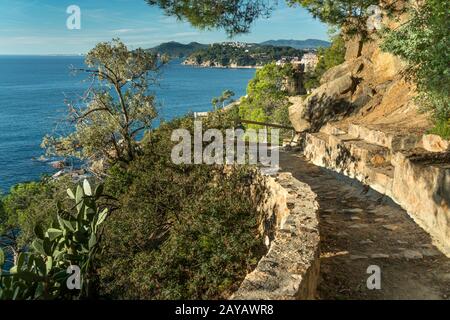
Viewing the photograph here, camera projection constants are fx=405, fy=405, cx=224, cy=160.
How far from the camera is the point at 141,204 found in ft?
34.8

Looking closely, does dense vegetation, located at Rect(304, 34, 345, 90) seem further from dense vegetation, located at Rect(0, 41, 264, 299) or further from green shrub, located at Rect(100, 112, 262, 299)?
green shrub, located at Rect(100, 112, 262, 299)

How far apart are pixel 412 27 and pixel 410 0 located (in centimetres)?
170

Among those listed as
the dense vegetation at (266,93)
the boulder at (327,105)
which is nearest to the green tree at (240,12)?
the boulder at (327,105)

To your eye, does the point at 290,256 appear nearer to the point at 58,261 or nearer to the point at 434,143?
the point at 58,261

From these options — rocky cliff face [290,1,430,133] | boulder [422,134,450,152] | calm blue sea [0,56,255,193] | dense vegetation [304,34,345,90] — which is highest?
dense vegetation [304,34,345,90]

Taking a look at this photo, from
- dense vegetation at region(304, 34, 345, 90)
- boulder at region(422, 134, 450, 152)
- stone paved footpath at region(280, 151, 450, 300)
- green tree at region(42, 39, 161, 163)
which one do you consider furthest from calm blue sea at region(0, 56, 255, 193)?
dense vegetation at region(304, 34, 345, 90)

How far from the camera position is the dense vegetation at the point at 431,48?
702 cm

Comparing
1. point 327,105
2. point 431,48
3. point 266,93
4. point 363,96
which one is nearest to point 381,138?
point 431,48

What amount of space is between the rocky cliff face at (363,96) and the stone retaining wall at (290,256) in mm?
7973

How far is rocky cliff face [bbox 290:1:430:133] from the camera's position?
15711mm

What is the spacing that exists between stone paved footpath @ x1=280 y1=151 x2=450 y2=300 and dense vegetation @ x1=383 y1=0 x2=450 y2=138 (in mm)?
2440
